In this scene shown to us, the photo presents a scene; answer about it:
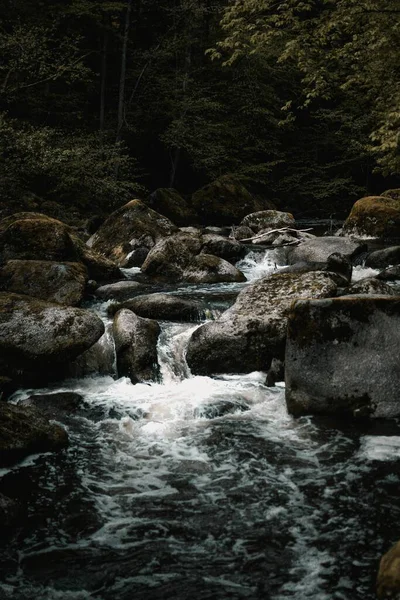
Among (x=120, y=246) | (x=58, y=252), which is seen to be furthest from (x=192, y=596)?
(x=120, y=246)

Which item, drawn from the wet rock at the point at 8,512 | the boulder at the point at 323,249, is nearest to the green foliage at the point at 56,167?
the boulder at the point at 323,249

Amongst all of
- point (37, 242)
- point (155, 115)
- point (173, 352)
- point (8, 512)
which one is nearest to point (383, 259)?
point (173, 352)

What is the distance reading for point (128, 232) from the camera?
17312 mm

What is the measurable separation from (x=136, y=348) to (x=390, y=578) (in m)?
5.98

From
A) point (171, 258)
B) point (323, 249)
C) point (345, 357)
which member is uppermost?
point (323, 249)

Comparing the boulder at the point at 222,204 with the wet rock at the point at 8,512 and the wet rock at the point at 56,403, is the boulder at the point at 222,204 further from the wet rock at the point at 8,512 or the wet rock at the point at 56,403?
the wet rock at the point at 8,512

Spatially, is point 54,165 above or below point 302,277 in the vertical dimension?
above

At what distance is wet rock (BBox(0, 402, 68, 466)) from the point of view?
19.5 feet

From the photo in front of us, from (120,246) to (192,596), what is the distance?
13992 millimetres

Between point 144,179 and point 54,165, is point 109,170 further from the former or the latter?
point 144,179

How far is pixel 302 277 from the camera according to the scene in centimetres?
1009

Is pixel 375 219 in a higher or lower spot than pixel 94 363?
higher

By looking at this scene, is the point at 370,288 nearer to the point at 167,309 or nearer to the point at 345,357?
the point at 345,357

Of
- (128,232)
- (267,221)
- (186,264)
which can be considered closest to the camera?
(186,264)
